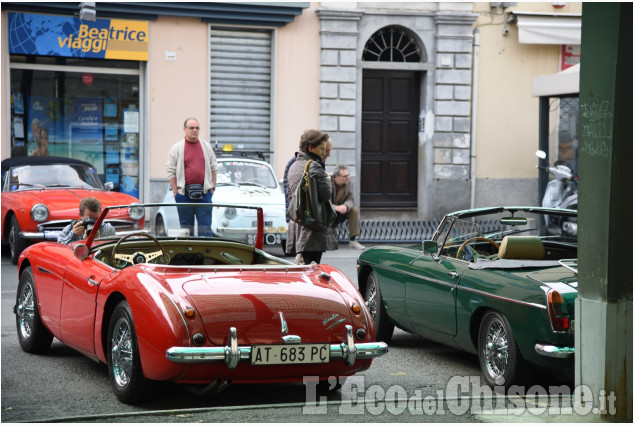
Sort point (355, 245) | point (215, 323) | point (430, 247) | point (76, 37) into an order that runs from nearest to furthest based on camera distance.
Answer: point (215, 323)
point (430, 247)
point (355, 245)
point (76, 37)

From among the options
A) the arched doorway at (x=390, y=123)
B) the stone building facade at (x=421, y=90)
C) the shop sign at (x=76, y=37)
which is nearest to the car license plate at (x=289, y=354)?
the shop sign at (x=76, y=37)

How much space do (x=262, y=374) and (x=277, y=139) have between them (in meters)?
16.8

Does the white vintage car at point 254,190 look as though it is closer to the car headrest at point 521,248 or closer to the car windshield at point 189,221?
the car windshield at point 189,221

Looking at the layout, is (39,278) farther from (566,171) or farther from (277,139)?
(277,139)

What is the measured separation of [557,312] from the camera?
22.0 ft

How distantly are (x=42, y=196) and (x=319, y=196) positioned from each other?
672 centimetres

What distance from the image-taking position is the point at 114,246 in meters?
7.60

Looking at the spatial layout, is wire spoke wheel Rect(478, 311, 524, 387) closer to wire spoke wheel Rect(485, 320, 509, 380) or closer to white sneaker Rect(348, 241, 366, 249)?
wire spoke wheel Rect(485, 320, 509, 380)

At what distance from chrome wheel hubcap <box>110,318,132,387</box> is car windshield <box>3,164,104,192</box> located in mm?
9349

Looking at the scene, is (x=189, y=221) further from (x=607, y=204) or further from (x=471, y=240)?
(x=607, y=204)

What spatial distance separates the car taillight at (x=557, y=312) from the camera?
670 cm

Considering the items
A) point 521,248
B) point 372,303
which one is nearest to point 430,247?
point 521,248

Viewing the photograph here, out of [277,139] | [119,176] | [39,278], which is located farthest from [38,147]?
[39,278]

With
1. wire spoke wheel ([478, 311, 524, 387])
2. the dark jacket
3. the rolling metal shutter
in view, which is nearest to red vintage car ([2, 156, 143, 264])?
the dark jacket
